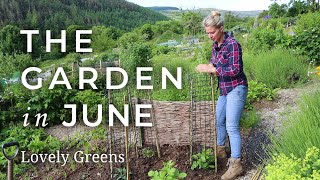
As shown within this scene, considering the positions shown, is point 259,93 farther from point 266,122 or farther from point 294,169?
point 294,169

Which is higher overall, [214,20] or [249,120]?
[214,20]

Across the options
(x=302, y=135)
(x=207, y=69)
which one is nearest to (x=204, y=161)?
(x=207, y=69)

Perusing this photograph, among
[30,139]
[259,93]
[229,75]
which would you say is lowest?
[30,139]

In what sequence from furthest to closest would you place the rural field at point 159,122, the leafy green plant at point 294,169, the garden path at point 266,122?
the garden path at point 266,122, the rural field at point 159,122, the leafy green plant at point 294,169

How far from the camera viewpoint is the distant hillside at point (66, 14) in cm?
5088

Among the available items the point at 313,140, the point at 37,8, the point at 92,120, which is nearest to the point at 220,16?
the point at 313,140

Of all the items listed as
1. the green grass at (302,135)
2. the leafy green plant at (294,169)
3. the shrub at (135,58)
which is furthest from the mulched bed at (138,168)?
the shrub at (135,58)

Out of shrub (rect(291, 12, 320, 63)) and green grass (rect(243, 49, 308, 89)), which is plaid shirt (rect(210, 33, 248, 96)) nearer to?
green grass (rect(243, 49, 308, 89))

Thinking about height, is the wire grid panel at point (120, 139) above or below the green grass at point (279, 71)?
below

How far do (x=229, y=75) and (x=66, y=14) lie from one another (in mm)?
54163

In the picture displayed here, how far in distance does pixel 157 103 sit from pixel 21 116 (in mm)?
3168

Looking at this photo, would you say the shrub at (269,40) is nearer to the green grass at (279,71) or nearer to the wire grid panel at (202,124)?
the green grass at (279,71)

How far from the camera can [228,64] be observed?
359 cm

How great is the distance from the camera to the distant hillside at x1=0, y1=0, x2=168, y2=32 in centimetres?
5088
